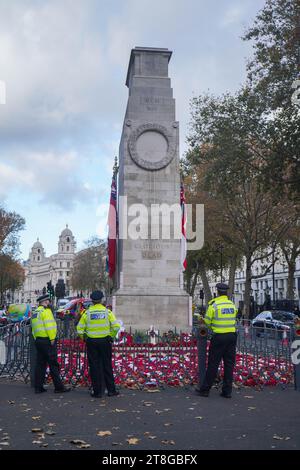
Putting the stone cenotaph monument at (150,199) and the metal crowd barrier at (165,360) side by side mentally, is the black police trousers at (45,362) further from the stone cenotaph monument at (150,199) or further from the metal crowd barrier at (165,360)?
the stone cenotaph monument at (150,199)

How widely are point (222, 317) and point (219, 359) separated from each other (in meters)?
0.75

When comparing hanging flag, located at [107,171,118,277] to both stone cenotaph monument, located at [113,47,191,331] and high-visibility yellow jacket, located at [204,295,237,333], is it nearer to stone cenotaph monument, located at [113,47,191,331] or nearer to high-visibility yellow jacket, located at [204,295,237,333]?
stone cenotaph monument, located at [113,47,191,331]

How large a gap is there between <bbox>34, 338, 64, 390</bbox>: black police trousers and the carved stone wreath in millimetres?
10577

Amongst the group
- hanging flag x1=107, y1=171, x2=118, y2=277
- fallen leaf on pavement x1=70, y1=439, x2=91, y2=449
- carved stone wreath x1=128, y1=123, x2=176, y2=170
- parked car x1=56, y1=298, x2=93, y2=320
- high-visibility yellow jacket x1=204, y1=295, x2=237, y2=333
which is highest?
carved stone wreath x1=128, y1=123, x2=176, y2=170

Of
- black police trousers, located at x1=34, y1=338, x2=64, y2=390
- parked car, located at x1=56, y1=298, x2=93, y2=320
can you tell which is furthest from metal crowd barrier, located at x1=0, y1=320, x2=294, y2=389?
parked car, located at x1=56, y1=298, x2=93, y2=320

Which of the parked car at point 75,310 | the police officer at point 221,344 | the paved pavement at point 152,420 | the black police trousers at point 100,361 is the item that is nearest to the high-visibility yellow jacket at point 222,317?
the police officer at point 221,344

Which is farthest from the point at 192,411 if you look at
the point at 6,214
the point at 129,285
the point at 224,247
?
the point at 6,214

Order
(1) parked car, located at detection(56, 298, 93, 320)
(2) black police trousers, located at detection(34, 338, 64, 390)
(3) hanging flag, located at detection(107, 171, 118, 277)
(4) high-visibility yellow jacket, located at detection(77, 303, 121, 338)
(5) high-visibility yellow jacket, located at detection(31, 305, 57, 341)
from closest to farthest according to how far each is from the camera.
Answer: (4) high-visibility yellow jacket, located at detection(77, 303, 121, 338)
(2) black police trousers, located at detection(34, 338, 64, 390)
(5) high-visibility yellow jacket, located at detection(31, 305, 57, 341)
(1) parked car, located at detection(56, 298, 93, 320)
(3) hanging flag, located at detection(107, 171, 118, 277)

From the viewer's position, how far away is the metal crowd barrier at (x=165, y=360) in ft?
36.7

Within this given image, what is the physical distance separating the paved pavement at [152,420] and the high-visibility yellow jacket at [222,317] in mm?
1213

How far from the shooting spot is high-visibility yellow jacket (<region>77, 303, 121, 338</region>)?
1002 centimetres

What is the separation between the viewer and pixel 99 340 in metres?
9.99

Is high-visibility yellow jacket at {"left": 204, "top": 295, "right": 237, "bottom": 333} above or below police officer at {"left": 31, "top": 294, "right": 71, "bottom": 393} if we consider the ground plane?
above
